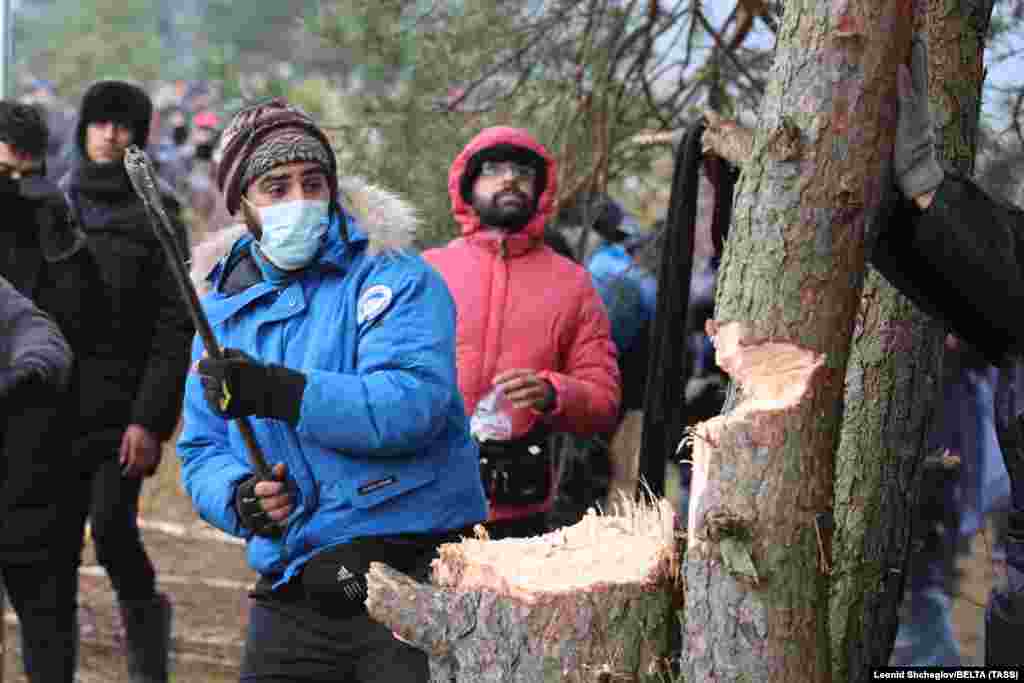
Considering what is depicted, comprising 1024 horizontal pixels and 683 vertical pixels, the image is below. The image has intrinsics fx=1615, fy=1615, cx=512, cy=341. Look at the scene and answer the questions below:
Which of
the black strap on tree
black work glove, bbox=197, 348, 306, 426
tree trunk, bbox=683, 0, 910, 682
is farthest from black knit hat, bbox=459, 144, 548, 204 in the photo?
tree trunk, bbox=683, 0, 910, 682

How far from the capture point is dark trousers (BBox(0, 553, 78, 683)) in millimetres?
5199

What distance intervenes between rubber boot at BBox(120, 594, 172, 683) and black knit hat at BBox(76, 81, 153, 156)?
5.40ft

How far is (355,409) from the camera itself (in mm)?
3281

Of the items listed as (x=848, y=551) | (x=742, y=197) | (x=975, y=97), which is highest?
(x=975, y=97)

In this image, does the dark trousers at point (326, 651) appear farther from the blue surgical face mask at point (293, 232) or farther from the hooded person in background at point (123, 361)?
the hooded person in background at point (123, 361)

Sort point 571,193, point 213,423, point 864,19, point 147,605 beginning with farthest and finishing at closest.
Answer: point 571,193 < point 147,605 < point 213,423 < point 864,19

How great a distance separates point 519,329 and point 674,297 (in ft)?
1.76

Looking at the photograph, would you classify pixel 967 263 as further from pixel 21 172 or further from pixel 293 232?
pixel 21 172

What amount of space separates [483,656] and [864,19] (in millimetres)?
1366

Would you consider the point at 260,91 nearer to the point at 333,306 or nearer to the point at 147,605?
the point at 147,605

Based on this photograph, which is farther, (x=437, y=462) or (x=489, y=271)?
(x=489, y=271)

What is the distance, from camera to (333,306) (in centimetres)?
348


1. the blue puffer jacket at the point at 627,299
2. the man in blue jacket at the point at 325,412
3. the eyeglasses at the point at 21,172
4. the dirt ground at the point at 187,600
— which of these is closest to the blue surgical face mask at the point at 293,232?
the man in blue jacket at the point at 325,412

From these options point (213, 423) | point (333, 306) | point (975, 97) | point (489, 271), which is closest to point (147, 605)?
point (489, 271)
